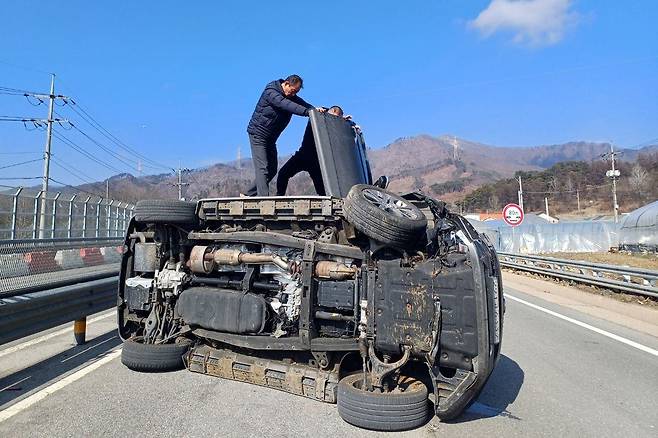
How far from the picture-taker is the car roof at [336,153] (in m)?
5.29

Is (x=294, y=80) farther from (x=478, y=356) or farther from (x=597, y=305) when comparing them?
(x=597, y=305)

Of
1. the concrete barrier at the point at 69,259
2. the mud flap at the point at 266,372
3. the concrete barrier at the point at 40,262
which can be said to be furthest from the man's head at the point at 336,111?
the concrete barrier at the point at 69,259

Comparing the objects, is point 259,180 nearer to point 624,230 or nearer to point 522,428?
point 522,428

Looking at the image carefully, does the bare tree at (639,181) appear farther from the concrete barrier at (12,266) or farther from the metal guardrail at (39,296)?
the concrete barrier at (12,266)

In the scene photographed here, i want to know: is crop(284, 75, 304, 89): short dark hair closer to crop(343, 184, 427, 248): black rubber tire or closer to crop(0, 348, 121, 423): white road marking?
crop(343, 184, 427, 248): black rubber tire

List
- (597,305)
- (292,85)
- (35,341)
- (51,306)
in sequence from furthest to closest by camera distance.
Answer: (597,305)
(35,341)
(292,85)
(51,306)

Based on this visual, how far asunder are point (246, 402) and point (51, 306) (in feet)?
8.67

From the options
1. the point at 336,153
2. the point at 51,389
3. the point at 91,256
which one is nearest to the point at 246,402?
the point at 51,389

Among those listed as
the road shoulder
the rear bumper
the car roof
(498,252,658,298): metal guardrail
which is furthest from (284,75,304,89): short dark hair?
(498,252,658,298): metal guardrail

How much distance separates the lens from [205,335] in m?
4.96

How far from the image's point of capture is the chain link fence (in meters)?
13.2

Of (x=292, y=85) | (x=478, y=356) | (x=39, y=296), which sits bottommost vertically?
(x=478, y=356)

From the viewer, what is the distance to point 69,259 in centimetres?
1356

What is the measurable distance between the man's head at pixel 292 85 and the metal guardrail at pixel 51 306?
11.5 feet
